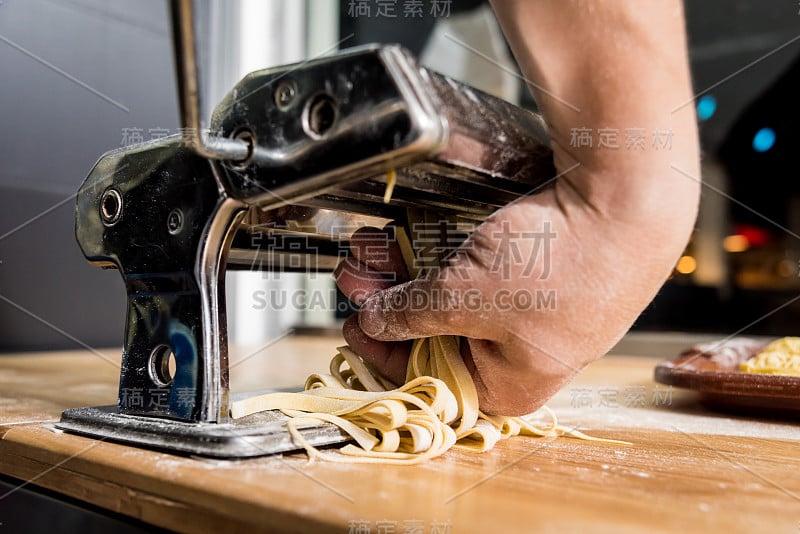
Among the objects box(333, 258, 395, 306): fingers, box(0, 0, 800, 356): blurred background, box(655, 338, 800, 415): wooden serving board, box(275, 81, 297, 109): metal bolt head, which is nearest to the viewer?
box(275, 81, 297, 109): metal bolt head

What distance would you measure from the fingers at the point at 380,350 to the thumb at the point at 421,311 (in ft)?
0.12

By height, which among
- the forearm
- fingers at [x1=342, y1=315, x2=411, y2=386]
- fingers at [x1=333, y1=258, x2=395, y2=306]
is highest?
the forearm

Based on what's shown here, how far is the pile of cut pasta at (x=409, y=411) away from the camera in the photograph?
537 millimetres

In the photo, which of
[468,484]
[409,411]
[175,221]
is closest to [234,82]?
[175,221]

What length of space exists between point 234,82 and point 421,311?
1902mm

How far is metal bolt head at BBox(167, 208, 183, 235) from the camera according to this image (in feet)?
1.88

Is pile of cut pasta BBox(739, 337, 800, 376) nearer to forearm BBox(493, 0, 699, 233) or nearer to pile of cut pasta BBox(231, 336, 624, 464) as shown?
pile of cut pasta BBox(231, 336, 624, 464)

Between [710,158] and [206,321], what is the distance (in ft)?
7.12

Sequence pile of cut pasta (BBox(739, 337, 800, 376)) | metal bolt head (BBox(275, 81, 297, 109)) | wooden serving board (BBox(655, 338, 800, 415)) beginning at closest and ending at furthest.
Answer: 1. metal bolt head (BBox(275, 81, 297, 109))
2. wooden serving board (BBox(655, 338, 800, 415))
3. pile of cut pasta (BBox(739, 337, 800, 376))

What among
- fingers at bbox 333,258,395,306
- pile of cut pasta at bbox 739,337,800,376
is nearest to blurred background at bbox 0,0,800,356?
pile of cut pasta at bbox 739,337,800,376

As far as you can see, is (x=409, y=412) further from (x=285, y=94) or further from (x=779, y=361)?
(x=779, y=361)

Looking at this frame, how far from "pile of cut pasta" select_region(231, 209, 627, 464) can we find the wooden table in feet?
0.07

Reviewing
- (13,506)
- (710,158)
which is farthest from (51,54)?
(710,158)

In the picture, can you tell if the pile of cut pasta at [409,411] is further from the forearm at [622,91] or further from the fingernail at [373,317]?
the forearm at [622,91]
